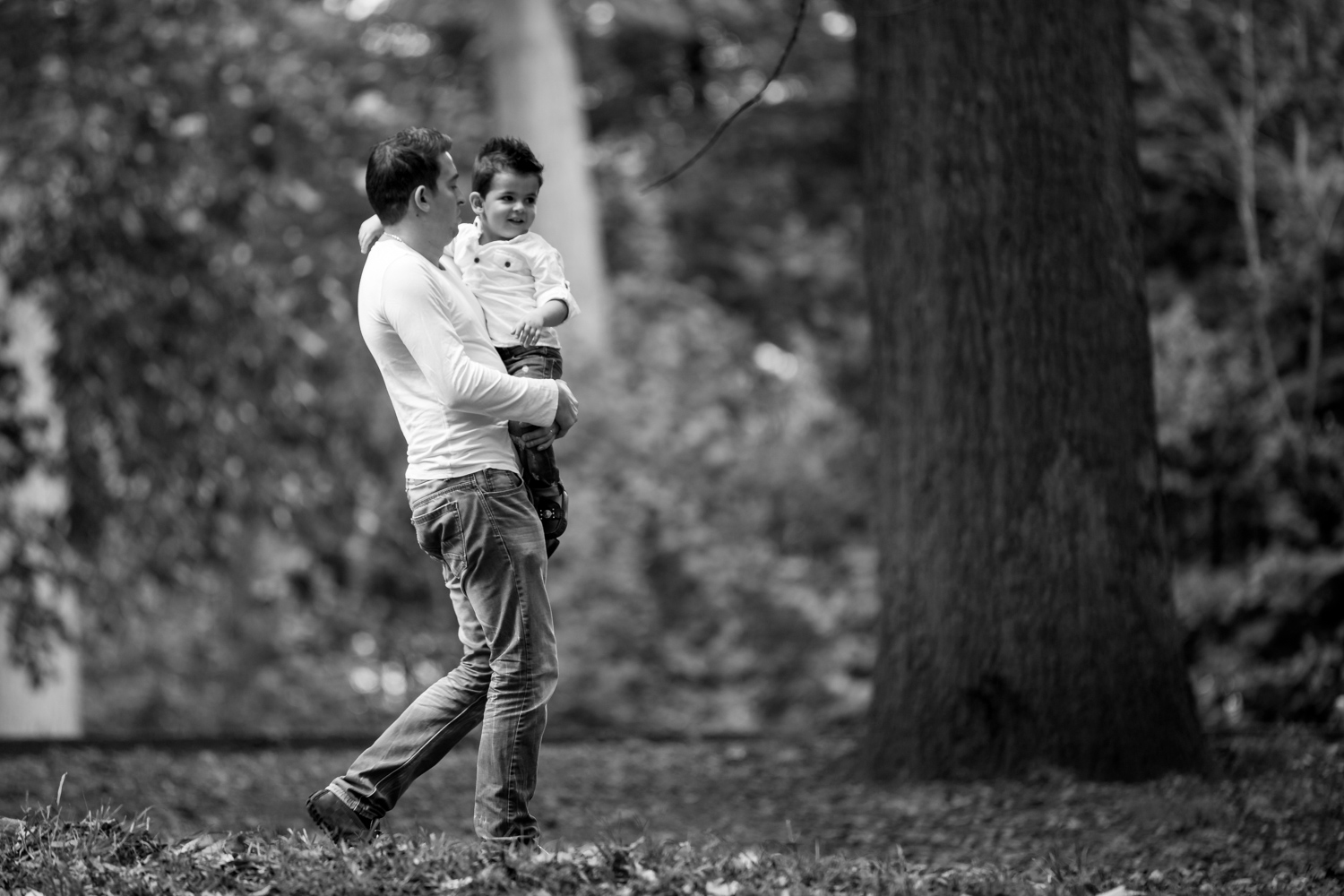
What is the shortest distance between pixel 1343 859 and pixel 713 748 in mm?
4173

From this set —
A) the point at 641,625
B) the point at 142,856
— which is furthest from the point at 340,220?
the point at 142,856

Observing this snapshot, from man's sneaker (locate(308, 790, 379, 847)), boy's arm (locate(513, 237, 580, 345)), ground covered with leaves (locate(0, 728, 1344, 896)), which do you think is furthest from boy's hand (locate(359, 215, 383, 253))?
ground covered with leaves (locate(0, 728, 1344, 896))

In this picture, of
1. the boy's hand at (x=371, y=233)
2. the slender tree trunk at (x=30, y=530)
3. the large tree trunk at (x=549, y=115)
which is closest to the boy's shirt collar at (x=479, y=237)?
the boy's hand at (x=371, y=233)

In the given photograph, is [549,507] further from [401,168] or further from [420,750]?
[401,168]

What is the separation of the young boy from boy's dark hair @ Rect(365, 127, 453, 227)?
0.12 m

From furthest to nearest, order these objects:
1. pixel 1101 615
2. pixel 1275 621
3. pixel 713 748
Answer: pixel 1275 621, pixel 713 748, pixel 1101 615

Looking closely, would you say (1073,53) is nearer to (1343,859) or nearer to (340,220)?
(1343,859)

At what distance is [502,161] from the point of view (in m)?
4.18

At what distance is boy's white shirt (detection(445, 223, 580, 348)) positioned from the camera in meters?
4.21

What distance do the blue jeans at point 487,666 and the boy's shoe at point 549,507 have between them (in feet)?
0.37

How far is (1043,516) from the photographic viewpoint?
20.5 ft

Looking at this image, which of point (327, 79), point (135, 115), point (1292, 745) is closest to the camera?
point (1292, 745)

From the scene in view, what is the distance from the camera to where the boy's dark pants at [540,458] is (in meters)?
4.24

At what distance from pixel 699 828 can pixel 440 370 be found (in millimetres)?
2791
